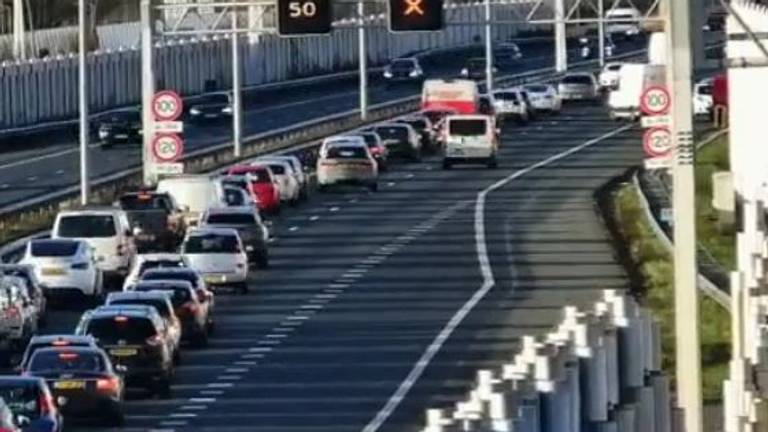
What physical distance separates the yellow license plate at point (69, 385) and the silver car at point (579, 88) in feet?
270

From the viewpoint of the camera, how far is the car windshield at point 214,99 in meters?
121

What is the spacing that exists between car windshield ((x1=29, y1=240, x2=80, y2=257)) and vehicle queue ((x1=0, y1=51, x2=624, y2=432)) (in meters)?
0.02

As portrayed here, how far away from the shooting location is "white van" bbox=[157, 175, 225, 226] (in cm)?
7150

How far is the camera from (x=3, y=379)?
37.9 meters

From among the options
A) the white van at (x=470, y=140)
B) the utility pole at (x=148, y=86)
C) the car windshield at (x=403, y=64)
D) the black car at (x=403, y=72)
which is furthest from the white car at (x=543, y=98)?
the utility pole at (x=148, y=86)

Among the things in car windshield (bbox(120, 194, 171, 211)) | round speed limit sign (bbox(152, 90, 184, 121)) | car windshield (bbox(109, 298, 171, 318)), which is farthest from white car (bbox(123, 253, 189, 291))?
car windshield (bbox(120, 194, 171, 211))

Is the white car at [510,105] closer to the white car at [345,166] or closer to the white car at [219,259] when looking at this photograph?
the white car at [345,166]

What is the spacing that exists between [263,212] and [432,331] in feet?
78.4

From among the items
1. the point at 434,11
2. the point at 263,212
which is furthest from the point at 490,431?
the point at 263,212

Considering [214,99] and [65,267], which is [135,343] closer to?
[65,267]

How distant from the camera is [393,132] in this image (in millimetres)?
97438

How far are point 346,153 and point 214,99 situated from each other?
37.8 meters

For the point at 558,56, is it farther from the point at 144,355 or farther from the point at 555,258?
the point at 144,355

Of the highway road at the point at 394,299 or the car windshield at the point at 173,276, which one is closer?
the highway road at the point at 394,299
